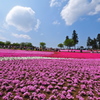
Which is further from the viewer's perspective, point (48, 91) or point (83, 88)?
point (83, 88)

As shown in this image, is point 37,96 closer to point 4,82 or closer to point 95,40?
point 4,82

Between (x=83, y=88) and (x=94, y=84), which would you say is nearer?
(x=83, y=88)

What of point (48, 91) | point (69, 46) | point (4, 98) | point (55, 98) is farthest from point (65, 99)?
point (69, 46)

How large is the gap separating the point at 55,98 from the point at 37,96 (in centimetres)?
68

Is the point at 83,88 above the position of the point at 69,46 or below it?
below

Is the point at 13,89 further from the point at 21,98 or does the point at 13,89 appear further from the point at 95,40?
the point at 95,40

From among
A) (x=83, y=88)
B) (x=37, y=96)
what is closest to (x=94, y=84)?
(x=83, y=88)

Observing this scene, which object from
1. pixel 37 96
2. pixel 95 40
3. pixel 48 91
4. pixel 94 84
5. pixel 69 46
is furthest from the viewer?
pixel 95 40

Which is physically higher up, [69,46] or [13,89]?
[69,46]

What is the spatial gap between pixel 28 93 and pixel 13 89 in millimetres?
888

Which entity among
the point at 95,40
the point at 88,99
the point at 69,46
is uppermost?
the point at 95,40

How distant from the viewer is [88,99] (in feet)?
12.5

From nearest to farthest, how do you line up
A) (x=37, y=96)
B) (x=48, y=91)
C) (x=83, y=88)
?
(x=37, y=96) → (x=48, y=91) → (x=83, y=88)

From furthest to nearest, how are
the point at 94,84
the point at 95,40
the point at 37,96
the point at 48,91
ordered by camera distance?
the point at 95,40 < the point at 94,84 < the point at 48,91 < the point at 37,96
